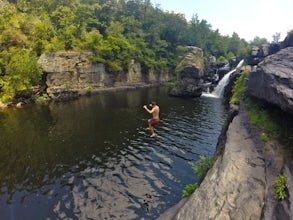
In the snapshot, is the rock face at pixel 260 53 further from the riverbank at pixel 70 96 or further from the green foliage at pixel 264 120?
the green foliage at pixel 264 120

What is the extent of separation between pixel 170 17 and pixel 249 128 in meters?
79.0

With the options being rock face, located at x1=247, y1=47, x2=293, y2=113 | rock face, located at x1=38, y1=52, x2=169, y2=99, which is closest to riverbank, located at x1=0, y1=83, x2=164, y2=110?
rock face, located at x1=38, y1=52, x2=169, y2=99

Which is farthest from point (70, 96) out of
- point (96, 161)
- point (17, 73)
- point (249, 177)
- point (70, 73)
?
point (249, 177)

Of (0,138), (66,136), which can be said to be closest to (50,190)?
(66,136)

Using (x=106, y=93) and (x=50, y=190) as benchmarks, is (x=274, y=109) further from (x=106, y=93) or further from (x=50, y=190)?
(x=106, y=93)

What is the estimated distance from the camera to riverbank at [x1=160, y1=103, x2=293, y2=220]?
8.23 metres

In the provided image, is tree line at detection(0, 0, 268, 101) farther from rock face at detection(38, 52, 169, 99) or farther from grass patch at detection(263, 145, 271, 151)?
grass patch at detection(263, 145, 271, 151)

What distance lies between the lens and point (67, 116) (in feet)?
106

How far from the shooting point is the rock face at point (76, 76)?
45750mm

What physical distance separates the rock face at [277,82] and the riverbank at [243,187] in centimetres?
254

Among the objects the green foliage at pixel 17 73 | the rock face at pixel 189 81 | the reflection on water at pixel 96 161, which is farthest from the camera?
the rock face at pixel 189 81

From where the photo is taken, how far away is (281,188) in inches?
334

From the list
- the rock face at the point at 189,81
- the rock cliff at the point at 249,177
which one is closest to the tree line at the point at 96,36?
the rock face at the point at 189,81

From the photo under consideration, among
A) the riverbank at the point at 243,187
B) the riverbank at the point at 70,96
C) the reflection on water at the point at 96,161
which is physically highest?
the riverbank at the point at 243,187
